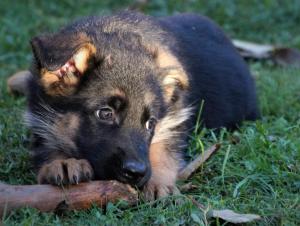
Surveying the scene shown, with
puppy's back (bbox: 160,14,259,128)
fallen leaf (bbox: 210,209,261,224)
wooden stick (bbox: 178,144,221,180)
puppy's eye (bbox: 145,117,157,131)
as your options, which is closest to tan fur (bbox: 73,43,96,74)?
puppy's eye (bbox: 145,117,157,131)

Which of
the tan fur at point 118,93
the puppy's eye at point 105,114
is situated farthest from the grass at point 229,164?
the tan fur at point 118,93

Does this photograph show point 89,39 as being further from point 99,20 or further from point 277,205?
point 277,205

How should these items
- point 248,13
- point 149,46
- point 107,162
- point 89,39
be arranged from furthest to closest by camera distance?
point 248,13 → point 149,46 → point 89,39 → point 107,162

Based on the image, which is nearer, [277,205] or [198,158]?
[277,205]

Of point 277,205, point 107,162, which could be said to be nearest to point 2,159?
point 107,162

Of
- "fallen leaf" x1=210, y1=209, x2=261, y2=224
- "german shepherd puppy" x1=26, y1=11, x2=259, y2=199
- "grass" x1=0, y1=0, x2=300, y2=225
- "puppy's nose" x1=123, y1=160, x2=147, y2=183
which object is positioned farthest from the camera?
"german shepherd puppy" x1=26, y1=11, x2=259, y2=199

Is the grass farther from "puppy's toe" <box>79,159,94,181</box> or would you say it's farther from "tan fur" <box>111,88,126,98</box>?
"tan fur" <box>111,88,126,98</box>

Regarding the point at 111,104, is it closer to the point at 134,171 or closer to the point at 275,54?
the point at 134,171
